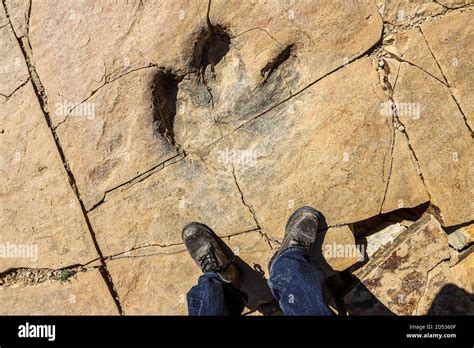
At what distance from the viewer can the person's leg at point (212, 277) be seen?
304cm

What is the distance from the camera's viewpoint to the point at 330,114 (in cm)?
333

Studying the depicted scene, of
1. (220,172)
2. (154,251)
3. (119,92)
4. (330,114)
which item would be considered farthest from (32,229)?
(330,114)

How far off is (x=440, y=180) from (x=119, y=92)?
7.76 ft

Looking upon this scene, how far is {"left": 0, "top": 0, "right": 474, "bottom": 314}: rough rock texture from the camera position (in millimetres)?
3316

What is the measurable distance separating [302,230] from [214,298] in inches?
30.1

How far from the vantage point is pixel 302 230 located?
130 inches

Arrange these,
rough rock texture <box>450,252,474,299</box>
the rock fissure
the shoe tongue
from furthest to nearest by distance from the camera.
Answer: the rock fissure
rough rock texture <box>450,252,474,299</box>
the shoe tongue

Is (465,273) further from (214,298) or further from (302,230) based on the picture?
(214,298)

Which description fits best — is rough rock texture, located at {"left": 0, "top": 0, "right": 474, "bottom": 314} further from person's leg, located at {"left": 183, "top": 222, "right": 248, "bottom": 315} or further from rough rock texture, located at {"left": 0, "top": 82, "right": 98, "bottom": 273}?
person's leg, located at {"left": 183, "top": 222, "right": 248, "bottom": 315}

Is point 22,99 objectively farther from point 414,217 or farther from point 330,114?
point 414,217

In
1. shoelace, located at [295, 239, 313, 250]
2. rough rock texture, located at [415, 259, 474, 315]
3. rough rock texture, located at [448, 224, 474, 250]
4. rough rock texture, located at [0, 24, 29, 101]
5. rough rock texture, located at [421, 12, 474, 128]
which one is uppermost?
rough rock texture, located at [0, 24, 29, 101]

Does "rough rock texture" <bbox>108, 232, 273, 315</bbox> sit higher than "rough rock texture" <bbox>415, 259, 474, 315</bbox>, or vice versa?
"rough rock texture" <bbox>108, 232, 273, 315</bbox>

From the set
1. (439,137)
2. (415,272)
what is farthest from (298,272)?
(439,137)

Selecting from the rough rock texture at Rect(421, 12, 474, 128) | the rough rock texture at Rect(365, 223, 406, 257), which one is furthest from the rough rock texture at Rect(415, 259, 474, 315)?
the rough rock texture at Rect(421, 12, 474, 128)
